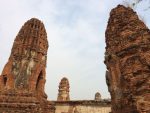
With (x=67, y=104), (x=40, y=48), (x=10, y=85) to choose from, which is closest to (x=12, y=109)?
(x=10, y=85)

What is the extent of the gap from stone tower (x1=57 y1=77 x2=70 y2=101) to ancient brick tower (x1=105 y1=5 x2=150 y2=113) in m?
20.3

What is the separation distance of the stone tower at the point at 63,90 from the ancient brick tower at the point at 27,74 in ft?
38.1

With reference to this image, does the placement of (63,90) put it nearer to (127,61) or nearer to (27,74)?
(27,74)

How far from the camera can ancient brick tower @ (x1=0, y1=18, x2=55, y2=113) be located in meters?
13.4

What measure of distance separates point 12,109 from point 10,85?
2.20 metres

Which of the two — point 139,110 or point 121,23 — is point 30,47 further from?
point 139,110

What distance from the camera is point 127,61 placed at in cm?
668

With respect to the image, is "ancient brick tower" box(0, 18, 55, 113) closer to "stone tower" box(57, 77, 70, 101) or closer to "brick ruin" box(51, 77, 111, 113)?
"brick ruin" box(51, 77, 111, 113)

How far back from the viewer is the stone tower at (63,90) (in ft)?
90.8

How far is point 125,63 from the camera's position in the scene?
6.73 metres

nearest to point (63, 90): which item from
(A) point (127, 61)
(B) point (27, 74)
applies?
(B) point (27, 74)

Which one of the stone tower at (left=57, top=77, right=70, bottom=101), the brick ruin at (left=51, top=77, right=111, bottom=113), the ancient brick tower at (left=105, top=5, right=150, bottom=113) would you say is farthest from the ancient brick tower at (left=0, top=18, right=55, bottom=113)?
the stone tower at (left=57, top=77, right=70, bottom=101)

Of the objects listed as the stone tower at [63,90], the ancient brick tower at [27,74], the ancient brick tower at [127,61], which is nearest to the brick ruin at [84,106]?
the stone tower at [63,90]

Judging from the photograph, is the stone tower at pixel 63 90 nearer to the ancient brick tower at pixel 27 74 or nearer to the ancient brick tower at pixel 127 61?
the ancient brick tower at pixel 27 74
